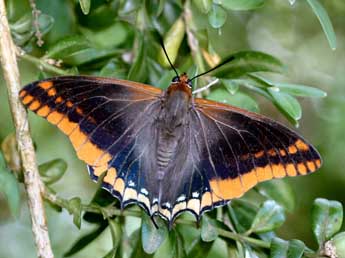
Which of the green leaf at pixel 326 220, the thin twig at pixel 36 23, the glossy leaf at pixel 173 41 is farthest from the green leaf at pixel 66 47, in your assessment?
the green leaf at pixel 326 220

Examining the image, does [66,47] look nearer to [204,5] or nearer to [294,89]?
[204,5]

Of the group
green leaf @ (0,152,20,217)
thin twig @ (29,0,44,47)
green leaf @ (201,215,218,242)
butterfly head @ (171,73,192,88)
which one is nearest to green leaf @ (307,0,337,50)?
butterfly head @ (171,73,192,88)

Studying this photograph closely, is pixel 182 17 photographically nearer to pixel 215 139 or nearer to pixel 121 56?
pixel 121 56

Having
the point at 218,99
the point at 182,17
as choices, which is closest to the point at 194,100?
the point at 218,99

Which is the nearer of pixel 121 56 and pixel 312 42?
pixel 121 56

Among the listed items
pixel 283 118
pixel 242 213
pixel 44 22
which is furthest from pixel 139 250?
pixel 283 118

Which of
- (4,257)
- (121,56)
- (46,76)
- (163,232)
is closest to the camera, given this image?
(163,232)

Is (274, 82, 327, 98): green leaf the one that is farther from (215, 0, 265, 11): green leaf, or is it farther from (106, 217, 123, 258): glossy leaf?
(106, 217, 123, 258): glossy leaf
